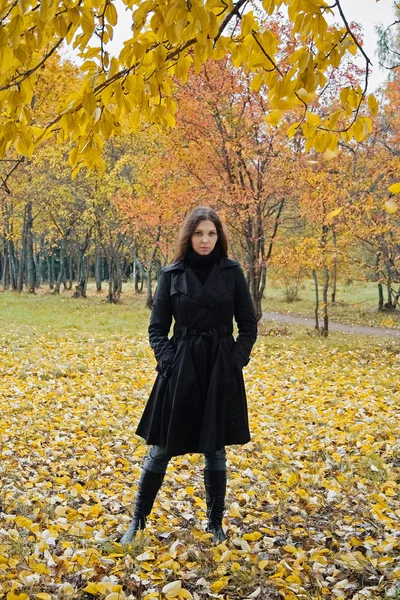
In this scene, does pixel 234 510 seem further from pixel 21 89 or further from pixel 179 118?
pixel 179 118

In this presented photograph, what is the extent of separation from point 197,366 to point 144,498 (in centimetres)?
103

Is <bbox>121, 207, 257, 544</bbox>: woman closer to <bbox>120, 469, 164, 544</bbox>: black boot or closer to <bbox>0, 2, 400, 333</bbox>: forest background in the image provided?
<bbox>120, 469, 164, 544</bbox>: black boot

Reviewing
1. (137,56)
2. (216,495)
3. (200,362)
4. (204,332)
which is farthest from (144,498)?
(137,56)

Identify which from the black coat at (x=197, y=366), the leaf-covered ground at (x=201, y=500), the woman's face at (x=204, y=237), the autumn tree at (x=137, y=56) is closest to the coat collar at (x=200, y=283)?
the black coat at (x=197, y=366)

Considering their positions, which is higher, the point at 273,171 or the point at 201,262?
the point at 273,171

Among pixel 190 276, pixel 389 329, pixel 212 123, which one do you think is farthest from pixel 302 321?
pixel 190 276

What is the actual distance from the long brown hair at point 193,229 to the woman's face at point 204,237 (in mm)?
31

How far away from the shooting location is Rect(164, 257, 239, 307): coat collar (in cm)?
353

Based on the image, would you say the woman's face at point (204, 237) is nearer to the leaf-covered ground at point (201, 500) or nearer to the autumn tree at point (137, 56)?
the autumn tree at point (137, 56)

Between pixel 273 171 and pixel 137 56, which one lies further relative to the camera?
pixel 273 171

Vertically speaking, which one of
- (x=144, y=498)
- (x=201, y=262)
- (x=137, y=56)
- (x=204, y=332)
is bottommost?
(x=144, y=498)

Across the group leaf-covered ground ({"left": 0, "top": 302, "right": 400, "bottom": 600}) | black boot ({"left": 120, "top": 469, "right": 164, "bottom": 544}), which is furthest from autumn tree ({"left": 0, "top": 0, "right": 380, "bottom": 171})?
leaf-covered ground ({"left": 0, "top": 302, "right": 400, "bottom": 600})

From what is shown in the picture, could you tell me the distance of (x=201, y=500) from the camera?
4461 millimetres

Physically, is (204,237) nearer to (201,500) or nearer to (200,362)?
(200,362)
